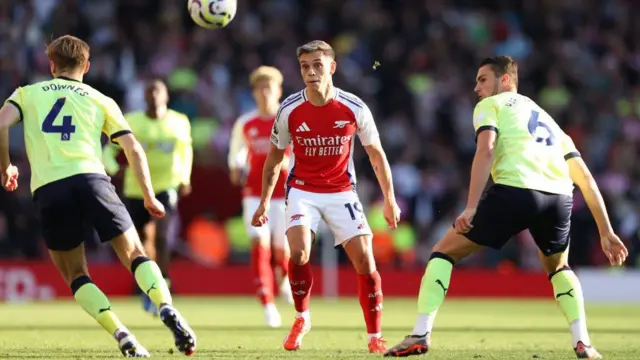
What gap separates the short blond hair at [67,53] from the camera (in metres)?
8.45

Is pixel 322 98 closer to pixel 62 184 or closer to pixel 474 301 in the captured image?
pixel 62 184

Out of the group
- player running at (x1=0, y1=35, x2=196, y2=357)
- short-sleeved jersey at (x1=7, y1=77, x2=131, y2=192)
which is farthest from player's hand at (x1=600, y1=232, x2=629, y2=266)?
short-sleeved jersey at (x1=7, y1=77, x2=131, y2=192)

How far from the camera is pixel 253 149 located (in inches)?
554

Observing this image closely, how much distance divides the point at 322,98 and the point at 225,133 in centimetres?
1198

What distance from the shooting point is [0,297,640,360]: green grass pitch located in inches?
363

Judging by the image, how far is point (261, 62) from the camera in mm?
22672

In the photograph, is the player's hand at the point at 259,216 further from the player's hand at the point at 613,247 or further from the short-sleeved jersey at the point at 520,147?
the player's hand at the point at 613,247

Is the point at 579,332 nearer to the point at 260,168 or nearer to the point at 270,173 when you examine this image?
the point at 270,173

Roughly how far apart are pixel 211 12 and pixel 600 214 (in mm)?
4411

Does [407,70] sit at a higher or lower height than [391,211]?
lower

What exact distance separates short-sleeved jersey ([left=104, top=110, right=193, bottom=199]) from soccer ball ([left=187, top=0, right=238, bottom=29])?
8.13ft

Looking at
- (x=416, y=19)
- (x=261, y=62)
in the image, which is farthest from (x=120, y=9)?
(x=416, y=19)

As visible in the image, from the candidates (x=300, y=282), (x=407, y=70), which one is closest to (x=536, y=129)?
(x=300, y=282)

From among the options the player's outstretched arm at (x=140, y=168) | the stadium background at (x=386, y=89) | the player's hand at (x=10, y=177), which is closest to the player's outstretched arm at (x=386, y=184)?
the player's outstretched arm at (x=140, y=168)
